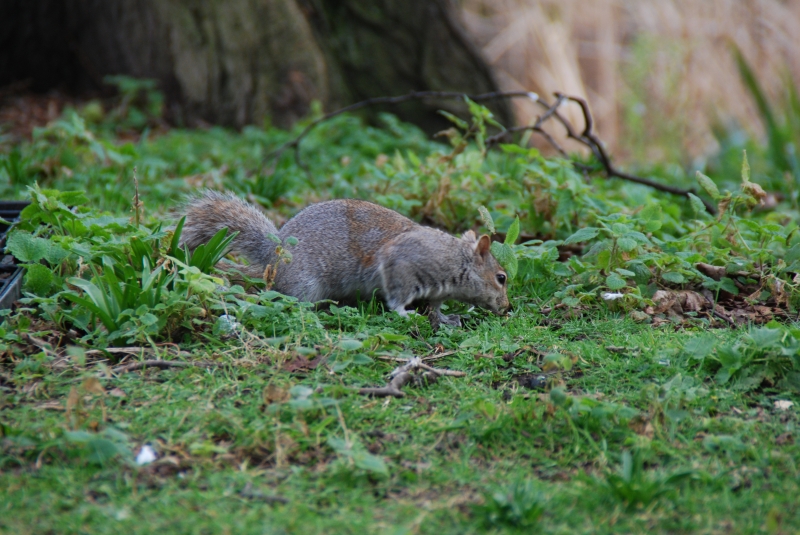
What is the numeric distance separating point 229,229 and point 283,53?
4513 millimetres

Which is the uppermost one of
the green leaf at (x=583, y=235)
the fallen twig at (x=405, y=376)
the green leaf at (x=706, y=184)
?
the green leaf at (x=706, y=184)

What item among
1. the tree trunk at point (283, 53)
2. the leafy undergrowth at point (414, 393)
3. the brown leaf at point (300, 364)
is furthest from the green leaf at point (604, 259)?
the tree trunk at point (283, 53)

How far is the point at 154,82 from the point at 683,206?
570cm

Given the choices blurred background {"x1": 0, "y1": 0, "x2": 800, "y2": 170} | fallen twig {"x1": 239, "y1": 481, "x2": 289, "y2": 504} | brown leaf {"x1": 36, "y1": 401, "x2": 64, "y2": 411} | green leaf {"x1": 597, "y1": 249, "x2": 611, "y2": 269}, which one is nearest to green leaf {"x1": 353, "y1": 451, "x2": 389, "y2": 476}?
fallen twig {"x1": 239, "y1": 481, "x2": 289, "y2": 504}

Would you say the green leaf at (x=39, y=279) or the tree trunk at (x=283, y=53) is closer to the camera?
the green leaf at (x=39, y=279)

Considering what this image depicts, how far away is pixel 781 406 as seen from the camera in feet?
8.46

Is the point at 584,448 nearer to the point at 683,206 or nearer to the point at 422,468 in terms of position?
the point at 422,468

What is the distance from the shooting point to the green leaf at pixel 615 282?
11.2 ft

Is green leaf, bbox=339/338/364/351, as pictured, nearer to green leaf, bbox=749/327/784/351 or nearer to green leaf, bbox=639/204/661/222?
green leaf, bbox=749/327/784/351

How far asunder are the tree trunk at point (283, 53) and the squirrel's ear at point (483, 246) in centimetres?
456

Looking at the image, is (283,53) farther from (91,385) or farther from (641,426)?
(641,426)

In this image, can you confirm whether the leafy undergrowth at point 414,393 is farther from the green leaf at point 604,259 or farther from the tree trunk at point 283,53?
the tree trunk at point 283,53

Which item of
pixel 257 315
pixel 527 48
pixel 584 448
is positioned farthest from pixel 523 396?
pixel 527 48

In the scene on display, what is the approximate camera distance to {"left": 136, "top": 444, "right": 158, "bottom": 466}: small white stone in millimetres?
2209
